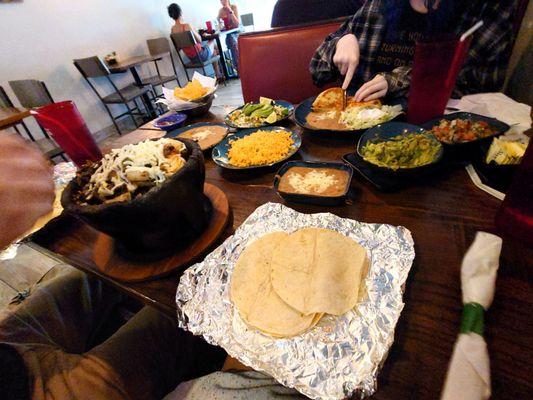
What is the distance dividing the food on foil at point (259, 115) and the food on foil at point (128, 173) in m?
0.80

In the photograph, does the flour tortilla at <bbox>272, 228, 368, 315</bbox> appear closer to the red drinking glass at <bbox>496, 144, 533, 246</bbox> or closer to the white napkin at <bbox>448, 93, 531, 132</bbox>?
the red drinking glass at <bbox>496, 144, 533, 246</bbox>

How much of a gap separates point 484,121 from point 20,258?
131 inches

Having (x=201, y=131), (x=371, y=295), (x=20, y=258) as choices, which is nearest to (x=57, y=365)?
(x=371, y=295)

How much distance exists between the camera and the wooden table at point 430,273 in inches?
19.5

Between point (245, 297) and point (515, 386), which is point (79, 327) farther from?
point (515, 386)

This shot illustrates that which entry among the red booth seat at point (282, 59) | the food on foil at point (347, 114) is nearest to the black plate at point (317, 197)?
the food on foil at point (347, 114)

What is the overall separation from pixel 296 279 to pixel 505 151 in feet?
2.52

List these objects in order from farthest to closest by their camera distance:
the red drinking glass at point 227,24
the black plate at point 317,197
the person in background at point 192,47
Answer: the red drinking glass at point 227,24 < the person in background at point 192,47 < the black plate at point 317,197

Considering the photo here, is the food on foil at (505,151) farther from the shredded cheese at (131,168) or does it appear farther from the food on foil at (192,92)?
the food on foil at (192,92)

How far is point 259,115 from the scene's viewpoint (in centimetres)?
161

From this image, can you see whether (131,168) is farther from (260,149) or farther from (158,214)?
(260,149)

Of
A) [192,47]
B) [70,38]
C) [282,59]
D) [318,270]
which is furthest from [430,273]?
[192,47]

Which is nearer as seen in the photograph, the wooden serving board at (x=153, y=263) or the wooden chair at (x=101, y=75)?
the wooden serving board at (x=153, y=263)

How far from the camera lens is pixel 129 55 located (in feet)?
20.9
